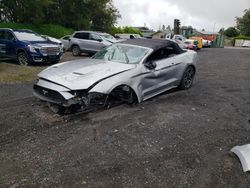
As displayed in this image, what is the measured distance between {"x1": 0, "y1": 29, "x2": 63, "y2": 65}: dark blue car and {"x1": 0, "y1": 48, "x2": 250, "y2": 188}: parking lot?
5.31 m

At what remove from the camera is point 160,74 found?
21.7 ft

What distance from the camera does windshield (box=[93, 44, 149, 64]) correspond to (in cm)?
630

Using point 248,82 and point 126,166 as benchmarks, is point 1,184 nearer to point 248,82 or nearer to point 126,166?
point 126,166

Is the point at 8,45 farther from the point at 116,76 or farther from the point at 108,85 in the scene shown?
the point at 108,85

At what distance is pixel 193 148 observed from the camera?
415cm

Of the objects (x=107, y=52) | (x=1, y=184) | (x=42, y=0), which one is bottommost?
(x=1, y=184)

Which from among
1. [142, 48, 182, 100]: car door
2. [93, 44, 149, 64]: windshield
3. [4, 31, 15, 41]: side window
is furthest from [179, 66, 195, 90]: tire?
[4, 31, 15, 41]: side window

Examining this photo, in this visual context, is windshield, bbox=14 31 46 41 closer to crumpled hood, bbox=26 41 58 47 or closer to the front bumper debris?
crumpled hood, bbox=26 41 58 47

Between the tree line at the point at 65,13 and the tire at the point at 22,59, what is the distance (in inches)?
520

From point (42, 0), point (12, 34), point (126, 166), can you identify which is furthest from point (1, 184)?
point (42, 0)

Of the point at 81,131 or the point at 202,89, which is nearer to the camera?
the point at 81,131

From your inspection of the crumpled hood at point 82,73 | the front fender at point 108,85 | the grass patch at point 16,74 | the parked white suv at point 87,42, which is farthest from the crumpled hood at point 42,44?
the front fender at point 108,85

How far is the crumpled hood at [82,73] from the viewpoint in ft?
17.0

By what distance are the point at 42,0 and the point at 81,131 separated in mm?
22001
